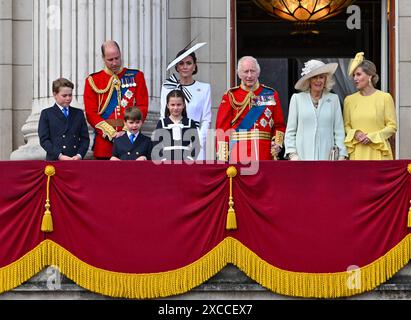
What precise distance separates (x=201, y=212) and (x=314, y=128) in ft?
5.52

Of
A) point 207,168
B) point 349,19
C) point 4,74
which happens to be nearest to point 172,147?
point 207,168

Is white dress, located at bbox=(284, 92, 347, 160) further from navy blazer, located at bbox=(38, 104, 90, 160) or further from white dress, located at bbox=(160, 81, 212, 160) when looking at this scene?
navy blazer, located at bbox=(38, 104, 90, 160)

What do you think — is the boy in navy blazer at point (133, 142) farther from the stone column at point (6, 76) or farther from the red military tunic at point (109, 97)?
the stone column at point (6, 76)

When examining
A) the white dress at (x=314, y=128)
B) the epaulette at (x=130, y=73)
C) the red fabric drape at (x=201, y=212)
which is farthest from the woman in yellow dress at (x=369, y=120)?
the epaulette at (x=130, y=73)

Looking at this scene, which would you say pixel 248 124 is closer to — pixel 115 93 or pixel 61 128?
pixel 115 93

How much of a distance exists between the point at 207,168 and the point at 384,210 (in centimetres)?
179

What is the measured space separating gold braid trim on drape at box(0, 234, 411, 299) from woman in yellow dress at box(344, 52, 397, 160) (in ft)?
4.05

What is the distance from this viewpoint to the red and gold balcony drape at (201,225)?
1428 centimetres

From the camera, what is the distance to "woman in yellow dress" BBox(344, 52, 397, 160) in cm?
1512

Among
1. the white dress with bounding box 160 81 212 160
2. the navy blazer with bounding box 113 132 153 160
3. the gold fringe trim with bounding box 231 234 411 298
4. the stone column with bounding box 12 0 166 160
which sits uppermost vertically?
the stone column with bounding box 12 0 166 160

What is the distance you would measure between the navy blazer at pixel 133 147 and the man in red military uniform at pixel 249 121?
889 mm

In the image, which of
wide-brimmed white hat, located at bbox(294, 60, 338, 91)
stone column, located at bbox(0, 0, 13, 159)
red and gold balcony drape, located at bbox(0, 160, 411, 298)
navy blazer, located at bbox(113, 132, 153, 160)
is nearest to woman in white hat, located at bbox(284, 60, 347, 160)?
wide-brimmed white hat, located at bbox(294, 60, 338, 91)

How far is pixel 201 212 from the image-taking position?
14.4 m

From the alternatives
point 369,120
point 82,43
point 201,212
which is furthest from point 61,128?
point 369,120
